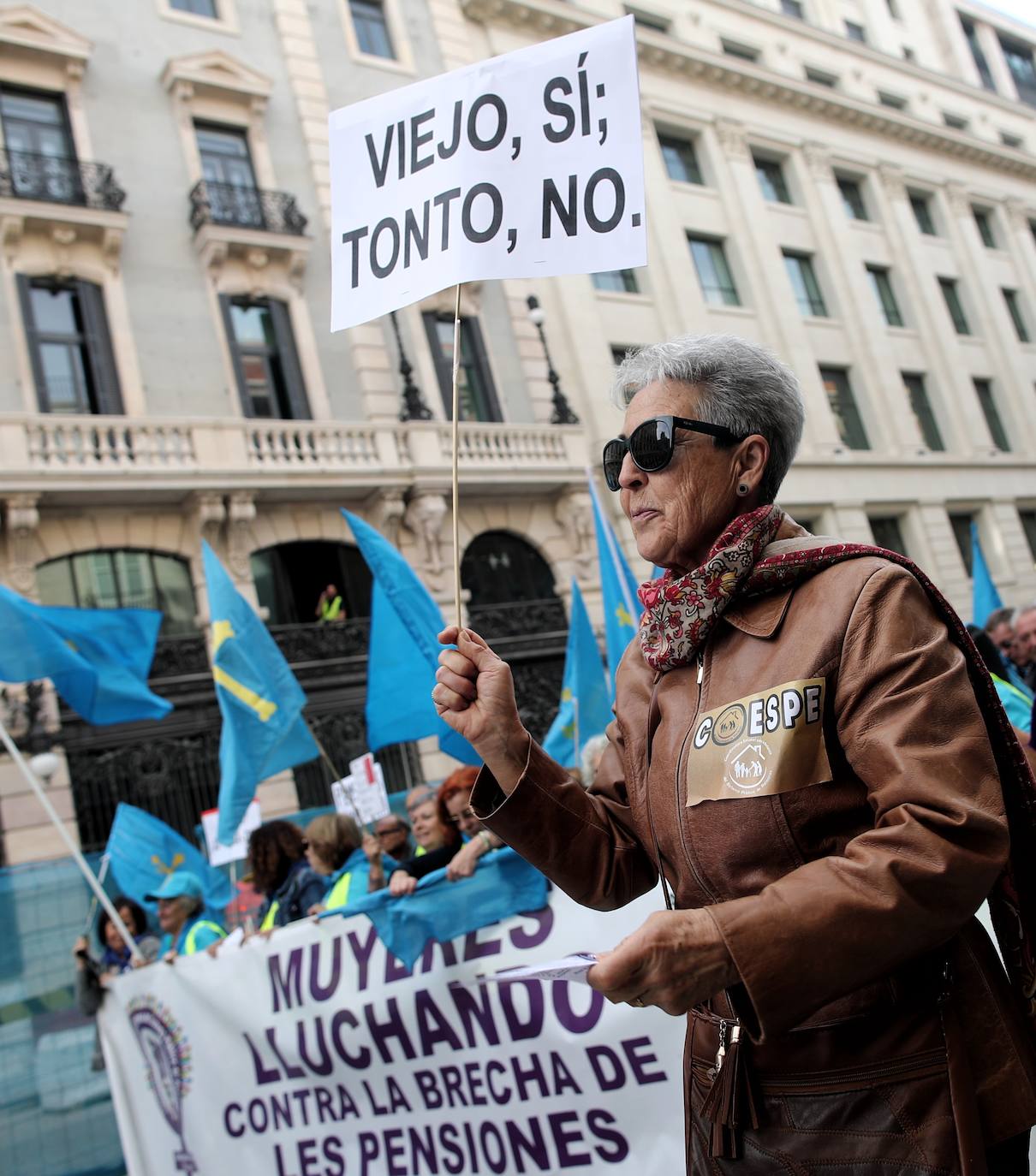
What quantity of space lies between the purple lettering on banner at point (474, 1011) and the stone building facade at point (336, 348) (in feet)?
33.2

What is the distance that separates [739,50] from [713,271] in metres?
6.77

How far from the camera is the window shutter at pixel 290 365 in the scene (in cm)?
1562

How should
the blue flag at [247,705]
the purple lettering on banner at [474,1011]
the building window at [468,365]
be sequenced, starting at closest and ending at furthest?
the purple lettering on banner at [474,1011] < the blue flag at [247,705] < the building window at [468,365]

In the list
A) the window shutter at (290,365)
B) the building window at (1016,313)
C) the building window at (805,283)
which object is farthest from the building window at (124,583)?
the building window at (1016,313)

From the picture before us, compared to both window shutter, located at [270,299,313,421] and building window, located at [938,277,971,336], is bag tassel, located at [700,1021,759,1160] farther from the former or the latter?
building window, located at [938,277,971,336]

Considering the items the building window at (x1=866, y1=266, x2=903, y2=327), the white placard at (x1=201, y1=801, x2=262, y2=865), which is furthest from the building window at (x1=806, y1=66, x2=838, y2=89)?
the white placard at (x1=201, y1=801, x2=262, y2=865)

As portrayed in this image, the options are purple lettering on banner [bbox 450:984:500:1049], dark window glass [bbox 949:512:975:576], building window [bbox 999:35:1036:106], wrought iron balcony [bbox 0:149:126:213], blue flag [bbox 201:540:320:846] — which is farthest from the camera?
building window [bbox 999:35:1036:106]

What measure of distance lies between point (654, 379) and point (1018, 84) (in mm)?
37325

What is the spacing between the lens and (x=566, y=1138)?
324cm

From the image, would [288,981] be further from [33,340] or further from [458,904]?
[33,340]

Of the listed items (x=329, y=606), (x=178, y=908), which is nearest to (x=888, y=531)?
(x=329, y=606)

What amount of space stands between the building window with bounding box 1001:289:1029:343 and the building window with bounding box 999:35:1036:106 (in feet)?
30.2

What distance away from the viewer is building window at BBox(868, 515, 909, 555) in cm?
2191

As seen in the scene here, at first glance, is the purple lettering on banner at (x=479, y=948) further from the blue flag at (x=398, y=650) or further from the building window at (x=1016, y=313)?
the building window at (x=1016, y=313)
